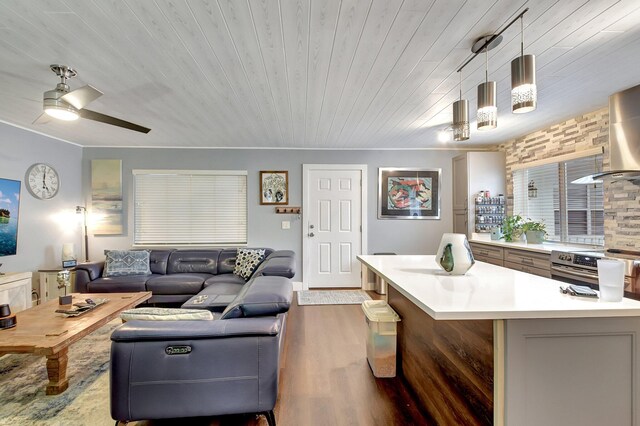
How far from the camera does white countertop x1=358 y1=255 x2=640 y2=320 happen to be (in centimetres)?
109

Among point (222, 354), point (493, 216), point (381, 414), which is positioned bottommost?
point (381, 414)

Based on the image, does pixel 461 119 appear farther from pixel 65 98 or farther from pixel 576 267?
pixel 65 98

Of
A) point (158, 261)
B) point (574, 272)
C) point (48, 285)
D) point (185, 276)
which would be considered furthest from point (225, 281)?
point (574, 272)

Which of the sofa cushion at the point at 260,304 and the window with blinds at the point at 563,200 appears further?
the window with blinds at the point at 563,200

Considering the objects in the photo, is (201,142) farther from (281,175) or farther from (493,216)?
(493,216)

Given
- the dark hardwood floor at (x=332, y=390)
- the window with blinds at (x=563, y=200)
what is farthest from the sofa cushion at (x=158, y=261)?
the window with blinds at (x=563, y=200)

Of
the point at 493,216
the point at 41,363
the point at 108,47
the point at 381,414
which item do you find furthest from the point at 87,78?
the point at 493,216

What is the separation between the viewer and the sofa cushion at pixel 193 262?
13.6ft

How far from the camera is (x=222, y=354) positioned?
157 centimetres

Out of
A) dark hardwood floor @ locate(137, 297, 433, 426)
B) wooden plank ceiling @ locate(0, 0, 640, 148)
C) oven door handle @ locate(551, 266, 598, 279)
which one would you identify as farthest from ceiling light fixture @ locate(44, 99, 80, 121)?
oven door handle @ locate(551, 266, 598, 279)

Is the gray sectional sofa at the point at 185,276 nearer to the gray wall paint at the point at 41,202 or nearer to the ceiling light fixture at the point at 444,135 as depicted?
the gray wall paint at the point at 41,202

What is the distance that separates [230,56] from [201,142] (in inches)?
106

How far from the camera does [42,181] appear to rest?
3906 mm

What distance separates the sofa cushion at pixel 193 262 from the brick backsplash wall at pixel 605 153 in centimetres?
465
